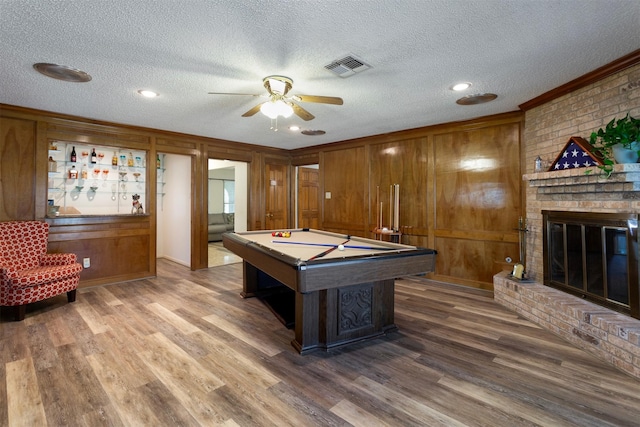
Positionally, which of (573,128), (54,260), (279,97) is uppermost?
(279,97)

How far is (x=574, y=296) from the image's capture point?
2953mm

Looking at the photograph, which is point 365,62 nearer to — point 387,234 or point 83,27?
point 83,27

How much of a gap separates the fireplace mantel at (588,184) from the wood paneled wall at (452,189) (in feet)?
2.18

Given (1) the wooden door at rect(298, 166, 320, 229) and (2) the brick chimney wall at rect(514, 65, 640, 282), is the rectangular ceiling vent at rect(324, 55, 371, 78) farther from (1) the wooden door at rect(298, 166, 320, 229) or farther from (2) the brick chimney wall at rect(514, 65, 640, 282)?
(1) the wooden door at rect(298, 166, 320, 229)

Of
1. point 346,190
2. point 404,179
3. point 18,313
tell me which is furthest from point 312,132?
point 18,313

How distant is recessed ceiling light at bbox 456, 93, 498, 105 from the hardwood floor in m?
2.39

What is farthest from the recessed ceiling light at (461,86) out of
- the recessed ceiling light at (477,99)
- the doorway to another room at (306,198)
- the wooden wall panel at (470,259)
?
the doorway to another room at (306,198)

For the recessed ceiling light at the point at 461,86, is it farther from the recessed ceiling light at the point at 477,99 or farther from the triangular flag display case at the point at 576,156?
the triangular flag display case at the point at 576,156

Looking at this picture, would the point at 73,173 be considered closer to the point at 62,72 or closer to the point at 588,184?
the point at 62,72

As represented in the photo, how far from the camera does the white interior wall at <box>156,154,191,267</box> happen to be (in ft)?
18.6

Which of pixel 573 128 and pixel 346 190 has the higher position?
pixel 573 128

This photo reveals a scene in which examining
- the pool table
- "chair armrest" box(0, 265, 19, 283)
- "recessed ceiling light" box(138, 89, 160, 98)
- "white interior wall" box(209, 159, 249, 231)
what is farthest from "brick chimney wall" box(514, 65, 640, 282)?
"chair armrest" box(0, 265, 19, 283)

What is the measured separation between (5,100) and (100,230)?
73.3 inches

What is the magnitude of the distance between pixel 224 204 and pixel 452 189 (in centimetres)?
732
